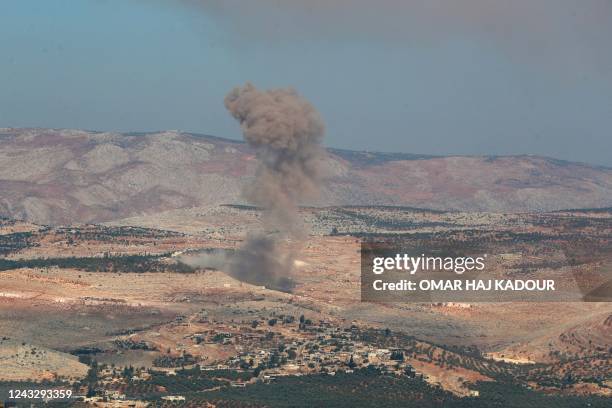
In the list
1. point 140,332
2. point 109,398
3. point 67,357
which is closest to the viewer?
point 109,398

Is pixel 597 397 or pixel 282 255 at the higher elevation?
pixel 282 255

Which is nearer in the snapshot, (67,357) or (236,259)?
(67,357)

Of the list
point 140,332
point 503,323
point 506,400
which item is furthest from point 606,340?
point 140,332

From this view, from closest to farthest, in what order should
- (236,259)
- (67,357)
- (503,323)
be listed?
1. (67,357)
2. (503,323)
3. (236,259)

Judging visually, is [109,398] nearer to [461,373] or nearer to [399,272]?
[461,373]

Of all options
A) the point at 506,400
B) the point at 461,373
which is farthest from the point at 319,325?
the point at 506,400

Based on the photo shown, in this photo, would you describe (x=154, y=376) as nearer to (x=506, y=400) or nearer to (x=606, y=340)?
(x=506, y=400)
